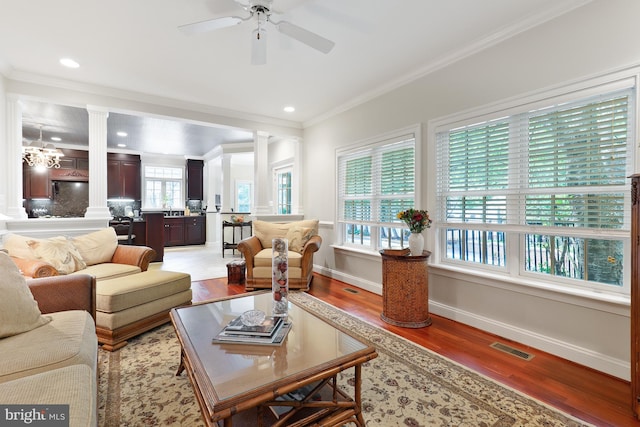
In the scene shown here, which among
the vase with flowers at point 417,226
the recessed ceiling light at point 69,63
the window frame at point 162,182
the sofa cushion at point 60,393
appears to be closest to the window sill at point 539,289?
the vase with flowers at point 417,226

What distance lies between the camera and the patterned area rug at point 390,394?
1.56 meters

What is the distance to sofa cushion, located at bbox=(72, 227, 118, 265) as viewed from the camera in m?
3.11

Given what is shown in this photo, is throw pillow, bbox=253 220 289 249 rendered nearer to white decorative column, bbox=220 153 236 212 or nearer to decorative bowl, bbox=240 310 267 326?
decorative bowl, bbox=240 310 267 326

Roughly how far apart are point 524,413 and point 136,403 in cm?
218

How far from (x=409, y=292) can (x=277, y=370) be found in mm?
1881

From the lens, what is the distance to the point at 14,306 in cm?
150

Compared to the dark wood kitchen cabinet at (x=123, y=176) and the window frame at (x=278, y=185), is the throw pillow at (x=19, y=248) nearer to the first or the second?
the window frame at (x=278, y=185)

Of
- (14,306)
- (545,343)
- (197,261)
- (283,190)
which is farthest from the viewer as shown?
(283,190)

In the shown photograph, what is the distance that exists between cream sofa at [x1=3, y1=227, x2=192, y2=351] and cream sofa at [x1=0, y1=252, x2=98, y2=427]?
42cm

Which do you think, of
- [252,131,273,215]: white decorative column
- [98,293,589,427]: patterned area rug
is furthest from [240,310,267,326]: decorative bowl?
[252,131,273,215]: white decorative column

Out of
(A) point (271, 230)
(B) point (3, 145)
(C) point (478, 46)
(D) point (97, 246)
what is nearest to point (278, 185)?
(A) point (271, 230)

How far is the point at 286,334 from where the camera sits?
1.60m

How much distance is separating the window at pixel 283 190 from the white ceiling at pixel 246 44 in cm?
231

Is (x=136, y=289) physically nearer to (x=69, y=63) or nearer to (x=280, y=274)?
(x=280, y=274)
